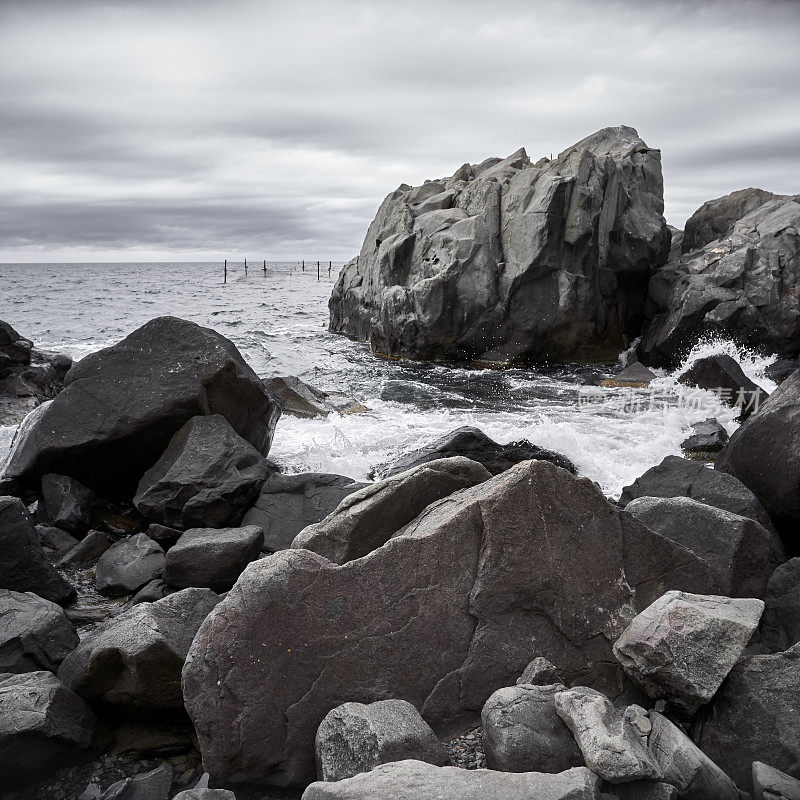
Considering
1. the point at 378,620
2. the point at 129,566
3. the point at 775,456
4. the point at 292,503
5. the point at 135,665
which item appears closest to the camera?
the point at 378,620

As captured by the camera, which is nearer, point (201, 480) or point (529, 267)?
point (201, 480)

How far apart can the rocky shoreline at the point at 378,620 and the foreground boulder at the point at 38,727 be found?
0.05 feet

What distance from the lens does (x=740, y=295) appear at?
61.2 ft

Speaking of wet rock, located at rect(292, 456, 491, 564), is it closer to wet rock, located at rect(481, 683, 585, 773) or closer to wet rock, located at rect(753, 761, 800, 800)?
wet rock, located at rect(481, 683, 585, 773)

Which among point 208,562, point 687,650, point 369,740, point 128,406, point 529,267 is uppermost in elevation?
point 529,267

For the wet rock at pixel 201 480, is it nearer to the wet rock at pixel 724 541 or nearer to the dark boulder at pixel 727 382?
the wet rock at pixel 724 541

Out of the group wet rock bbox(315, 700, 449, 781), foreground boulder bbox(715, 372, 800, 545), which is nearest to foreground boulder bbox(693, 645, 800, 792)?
wet rock bbox(315, 700, 449, 781)

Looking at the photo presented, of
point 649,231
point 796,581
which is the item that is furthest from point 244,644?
point 649,231

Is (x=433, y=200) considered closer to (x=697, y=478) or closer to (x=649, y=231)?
(x=649, y=231)

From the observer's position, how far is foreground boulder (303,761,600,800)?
259 centimetres

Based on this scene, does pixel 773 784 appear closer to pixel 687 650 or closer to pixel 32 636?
pixel 687 650

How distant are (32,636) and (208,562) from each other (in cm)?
148

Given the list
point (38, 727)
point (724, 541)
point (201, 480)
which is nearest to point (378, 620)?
point (38, 727)

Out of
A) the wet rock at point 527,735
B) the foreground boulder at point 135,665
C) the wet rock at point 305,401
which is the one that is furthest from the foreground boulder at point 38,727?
the wet rock at point 305,401
